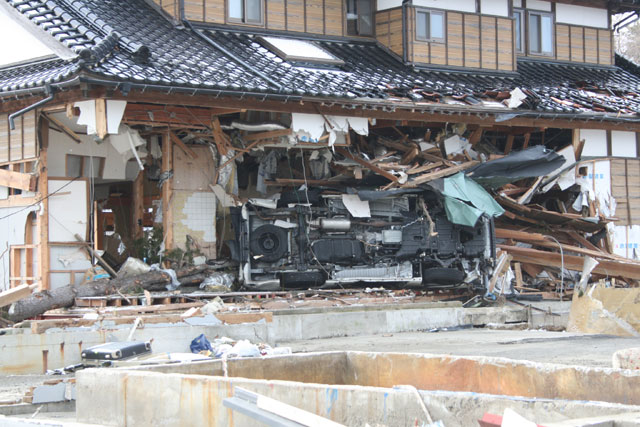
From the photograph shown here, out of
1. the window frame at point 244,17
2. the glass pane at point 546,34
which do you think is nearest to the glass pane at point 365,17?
the window frame at point 244,17

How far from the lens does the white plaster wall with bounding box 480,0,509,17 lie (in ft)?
72.7

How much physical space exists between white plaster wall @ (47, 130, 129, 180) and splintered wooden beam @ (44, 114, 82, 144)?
67 millimetres

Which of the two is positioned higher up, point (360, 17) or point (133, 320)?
point (360, 17)

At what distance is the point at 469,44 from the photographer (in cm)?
2189

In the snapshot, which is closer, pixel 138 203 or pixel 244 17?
pixel 138 203

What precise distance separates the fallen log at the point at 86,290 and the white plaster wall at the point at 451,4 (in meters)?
8.74

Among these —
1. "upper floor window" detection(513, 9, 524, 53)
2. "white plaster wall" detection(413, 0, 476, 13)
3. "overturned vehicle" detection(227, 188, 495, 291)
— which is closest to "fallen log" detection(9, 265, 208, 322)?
"overturned vehicle" detection(227, 188, 495, 291)

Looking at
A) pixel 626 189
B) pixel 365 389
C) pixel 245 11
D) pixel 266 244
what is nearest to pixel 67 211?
pixel 266 244

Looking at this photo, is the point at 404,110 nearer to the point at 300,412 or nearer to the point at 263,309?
the point at 263,309

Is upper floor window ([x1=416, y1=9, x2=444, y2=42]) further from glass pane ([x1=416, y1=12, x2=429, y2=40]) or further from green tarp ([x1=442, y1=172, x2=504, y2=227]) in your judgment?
green tarp ([x1=442, y1=172, x2=504, y2=227])

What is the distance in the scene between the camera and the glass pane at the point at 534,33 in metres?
23.9

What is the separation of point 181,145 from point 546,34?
11.4 m

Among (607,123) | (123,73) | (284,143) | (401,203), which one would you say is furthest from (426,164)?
(123,73)

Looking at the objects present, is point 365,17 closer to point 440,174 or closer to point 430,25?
point 430,25
